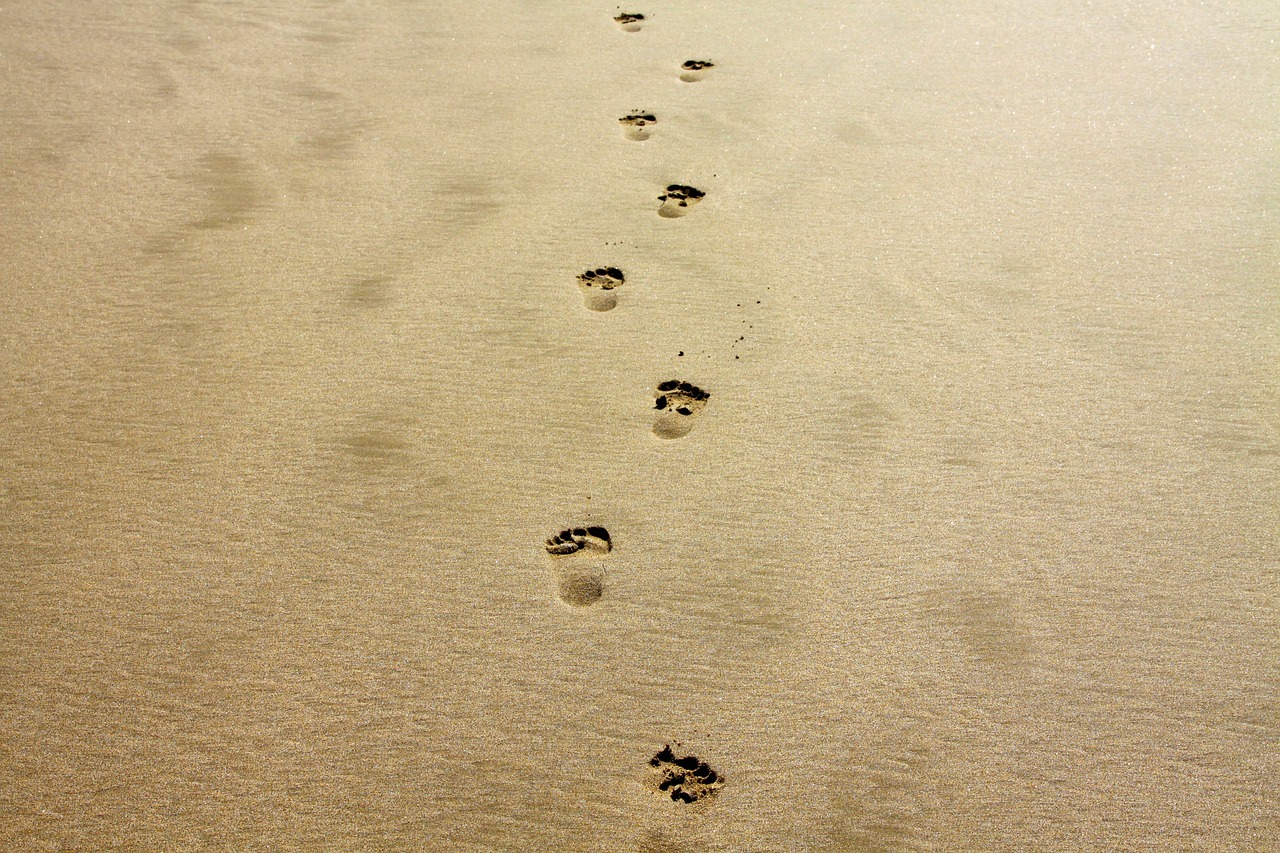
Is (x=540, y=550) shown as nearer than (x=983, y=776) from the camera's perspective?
No

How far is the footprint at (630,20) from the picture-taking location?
140 inches

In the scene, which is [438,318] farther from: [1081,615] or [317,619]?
[1081,615]

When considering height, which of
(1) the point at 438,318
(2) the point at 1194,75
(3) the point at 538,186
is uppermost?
(2) the point at 1194,75

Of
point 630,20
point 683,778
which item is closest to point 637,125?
point 630,20

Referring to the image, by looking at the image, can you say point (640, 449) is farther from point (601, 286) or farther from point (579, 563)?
point (601, 286)

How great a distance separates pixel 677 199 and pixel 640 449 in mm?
1009

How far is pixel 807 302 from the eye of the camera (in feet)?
7.96

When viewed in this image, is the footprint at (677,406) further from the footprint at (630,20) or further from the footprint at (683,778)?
the footprint at (630,20)

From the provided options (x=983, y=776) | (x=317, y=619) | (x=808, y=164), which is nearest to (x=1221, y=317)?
(x=808, y=164)

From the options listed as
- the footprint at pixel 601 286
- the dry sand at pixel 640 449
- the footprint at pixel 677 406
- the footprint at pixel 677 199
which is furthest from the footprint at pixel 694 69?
the footprint at pixel 677 406

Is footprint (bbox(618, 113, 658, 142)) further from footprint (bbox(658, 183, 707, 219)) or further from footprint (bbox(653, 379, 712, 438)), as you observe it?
footprint (bbox(653, 379, 712, 438))

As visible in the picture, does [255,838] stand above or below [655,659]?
below

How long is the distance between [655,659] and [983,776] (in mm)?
623

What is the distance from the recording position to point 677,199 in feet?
9.01
